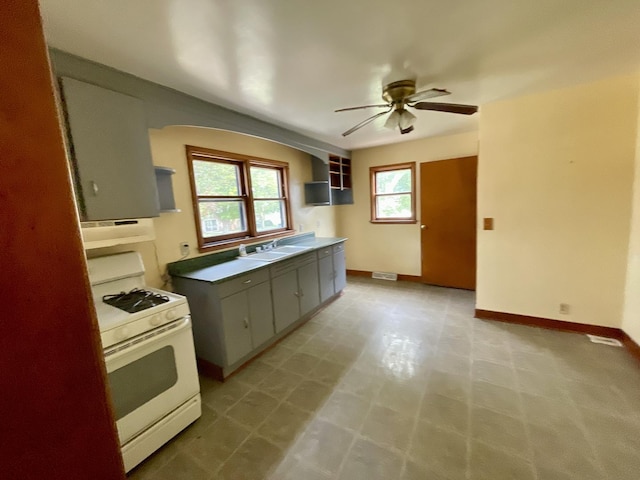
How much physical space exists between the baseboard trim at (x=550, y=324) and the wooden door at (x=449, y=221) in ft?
3.32

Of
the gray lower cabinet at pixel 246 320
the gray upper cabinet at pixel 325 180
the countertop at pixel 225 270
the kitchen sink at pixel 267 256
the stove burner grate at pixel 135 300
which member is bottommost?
the gray lower cabinet at pixel 246 320

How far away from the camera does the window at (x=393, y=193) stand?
4.48 m

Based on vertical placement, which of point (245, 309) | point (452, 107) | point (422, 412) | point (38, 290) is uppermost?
point (452, 107)

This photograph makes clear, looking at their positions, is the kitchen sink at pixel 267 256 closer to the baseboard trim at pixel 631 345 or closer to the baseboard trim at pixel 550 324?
the baseboard trim at pixel 550 324

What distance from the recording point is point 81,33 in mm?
1424

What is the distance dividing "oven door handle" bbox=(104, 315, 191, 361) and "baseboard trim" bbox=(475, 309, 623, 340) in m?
3.11

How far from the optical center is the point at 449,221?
4.06 meters

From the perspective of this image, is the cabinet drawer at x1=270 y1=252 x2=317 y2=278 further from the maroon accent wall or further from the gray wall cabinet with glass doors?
the maroon accent wall

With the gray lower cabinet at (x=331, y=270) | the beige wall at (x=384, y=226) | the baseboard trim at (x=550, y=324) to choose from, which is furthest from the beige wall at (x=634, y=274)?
the gray lower cabinet at (x=331, y=270)

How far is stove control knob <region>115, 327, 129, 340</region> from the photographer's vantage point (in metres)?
1.38

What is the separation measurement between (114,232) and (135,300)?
482 mm

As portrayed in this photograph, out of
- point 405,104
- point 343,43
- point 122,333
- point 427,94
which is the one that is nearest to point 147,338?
point 122,333

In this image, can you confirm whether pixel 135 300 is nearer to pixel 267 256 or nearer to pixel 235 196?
pixel 267 256

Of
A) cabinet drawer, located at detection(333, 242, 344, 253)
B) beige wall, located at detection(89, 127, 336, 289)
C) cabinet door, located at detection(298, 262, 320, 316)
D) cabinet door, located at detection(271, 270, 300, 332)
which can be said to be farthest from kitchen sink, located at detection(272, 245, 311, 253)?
beige wall, located at detection(89, 127, 336, 289)
